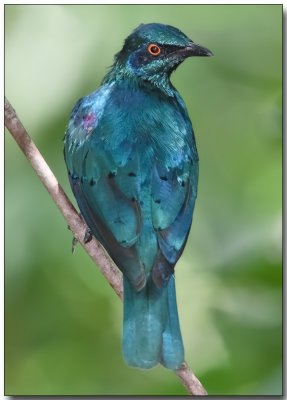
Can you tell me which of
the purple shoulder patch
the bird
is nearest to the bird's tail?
the bird

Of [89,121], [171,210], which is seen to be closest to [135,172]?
[171,210]

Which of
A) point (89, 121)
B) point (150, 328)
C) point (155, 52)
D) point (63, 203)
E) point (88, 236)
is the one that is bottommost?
point (150, 328)

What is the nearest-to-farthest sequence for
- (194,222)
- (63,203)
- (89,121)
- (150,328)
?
(150,328), (63,203), (89,121), (194,222)

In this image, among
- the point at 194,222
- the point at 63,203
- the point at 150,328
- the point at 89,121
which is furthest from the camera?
the point at 194,222

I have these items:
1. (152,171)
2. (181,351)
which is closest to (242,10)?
(152,171)

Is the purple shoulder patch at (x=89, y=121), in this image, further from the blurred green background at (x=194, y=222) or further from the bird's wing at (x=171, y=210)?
the bird's wing at (x=171, y=210)

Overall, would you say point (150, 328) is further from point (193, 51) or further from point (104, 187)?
point (193, 51)

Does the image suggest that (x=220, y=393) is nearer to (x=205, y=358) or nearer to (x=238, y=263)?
(x=205, y=358)
